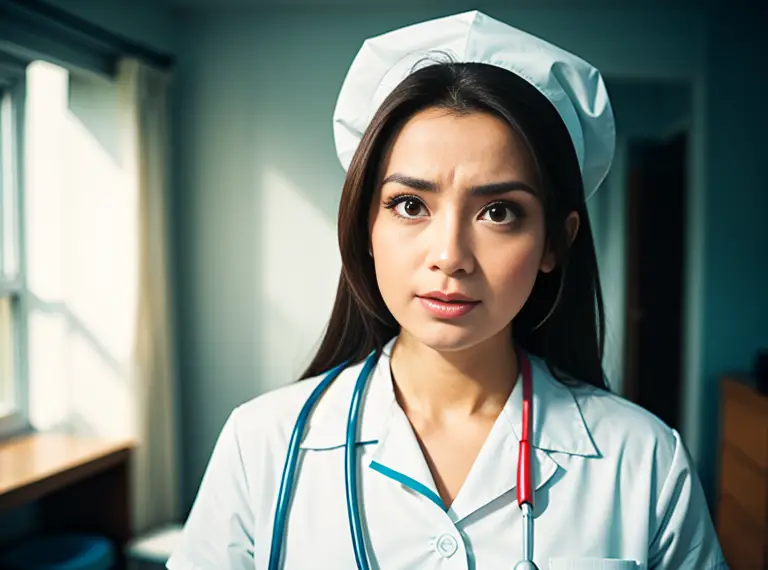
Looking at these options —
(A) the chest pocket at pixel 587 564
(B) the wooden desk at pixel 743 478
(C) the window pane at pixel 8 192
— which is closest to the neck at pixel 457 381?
(A) the chest pocket at pixel 587 564

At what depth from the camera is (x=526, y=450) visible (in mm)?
1000

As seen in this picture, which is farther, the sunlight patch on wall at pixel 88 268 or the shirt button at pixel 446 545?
the sunlight patch on wall at pixel 88 268

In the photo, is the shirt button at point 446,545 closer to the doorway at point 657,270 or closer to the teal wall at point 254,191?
the teal wall at point 254,191

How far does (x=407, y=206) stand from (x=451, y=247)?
10cm

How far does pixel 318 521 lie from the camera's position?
99cm

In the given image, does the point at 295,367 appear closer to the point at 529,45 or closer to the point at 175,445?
the point at 175,445

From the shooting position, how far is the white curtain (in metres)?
3.09

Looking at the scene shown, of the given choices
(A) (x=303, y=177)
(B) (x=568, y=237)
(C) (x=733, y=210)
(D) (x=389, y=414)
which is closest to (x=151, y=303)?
(A) (x=303, y=177)

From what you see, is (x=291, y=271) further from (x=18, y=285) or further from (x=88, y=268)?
(x=18, y=285)

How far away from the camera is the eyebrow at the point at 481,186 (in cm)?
92

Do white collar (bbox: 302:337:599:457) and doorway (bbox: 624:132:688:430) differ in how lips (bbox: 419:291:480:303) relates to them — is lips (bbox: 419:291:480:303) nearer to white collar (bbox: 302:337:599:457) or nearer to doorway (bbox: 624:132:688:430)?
white collar (bbox: 302:337:599:457)

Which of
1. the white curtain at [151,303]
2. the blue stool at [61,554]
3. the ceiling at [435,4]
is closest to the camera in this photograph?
the blue stool at [61,554]

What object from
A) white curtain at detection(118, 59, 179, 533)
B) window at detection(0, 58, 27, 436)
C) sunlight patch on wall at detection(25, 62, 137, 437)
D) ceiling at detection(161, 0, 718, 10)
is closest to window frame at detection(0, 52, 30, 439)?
window at detection(0, 58, 27, 436)

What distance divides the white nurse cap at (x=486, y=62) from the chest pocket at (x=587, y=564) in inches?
21.9
